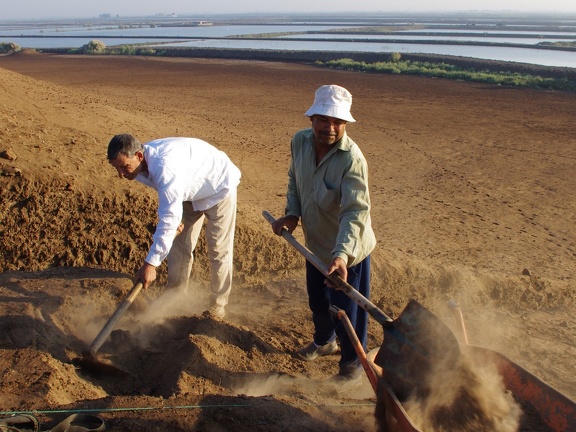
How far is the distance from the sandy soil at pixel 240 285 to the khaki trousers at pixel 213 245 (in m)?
0.27

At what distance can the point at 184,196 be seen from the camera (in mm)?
4176

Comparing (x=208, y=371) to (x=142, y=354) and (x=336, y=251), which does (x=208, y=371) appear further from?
(x=336, y=251)

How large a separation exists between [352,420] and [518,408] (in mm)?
922

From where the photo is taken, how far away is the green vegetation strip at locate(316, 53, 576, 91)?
22.4 m

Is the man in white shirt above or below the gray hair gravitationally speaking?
below

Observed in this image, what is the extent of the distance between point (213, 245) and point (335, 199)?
1.45 m

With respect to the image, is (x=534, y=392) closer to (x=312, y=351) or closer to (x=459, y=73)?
(x=312, y=351)

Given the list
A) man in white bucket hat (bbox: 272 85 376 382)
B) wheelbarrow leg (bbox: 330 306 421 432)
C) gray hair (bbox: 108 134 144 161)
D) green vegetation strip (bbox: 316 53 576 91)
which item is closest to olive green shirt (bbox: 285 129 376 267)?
man in white bucket hat (bbox: 272 85 376 382)

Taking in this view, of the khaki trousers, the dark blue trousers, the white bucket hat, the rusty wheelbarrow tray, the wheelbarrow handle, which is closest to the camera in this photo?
the rusty wheelbarrow tray

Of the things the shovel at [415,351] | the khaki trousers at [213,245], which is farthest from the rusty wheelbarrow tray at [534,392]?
the khaki trousers at [213,245]

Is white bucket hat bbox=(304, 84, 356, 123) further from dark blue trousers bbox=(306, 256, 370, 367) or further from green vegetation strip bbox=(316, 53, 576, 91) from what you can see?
green vegetation strip bbox=(316, 53, 576, 91)

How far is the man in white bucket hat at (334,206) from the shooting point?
346cm

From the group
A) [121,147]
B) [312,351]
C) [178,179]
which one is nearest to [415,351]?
[312,351]

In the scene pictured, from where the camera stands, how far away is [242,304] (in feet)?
17.8
